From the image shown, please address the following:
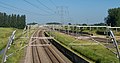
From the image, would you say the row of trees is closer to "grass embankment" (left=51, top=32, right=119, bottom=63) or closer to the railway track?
the railway track

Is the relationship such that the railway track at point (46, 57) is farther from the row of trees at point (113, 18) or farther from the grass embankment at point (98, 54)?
the row of trees at point (113, 18)

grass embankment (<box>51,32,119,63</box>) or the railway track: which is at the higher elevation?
grass embankment (<box>51,32,119,63</box>)

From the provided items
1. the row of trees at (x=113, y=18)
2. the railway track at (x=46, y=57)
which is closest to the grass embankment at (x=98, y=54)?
the railway track at (x=46, y=57)

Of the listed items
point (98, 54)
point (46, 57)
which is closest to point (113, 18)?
point (46, 57)

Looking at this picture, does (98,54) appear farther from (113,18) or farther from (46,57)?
(113,18)

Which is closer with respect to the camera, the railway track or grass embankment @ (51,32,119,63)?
grass embankment @ (51,32,119,63)

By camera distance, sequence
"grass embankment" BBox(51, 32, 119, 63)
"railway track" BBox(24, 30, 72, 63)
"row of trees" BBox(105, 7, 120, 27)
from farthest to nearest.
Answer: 1. "row of trees" BBox(105, 7, 120, 27)
2. "railway track" BBox(24, 30, 72, 63)
3. "grass embankment" BBox(51, 32, 119, 63)

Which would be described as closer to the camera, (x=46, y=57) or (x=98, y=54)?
(x=98, y=54)

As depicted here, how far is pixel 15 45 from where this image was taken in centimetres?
6481

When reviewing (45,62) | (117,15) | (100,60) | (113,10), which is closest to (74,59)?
(45,62)

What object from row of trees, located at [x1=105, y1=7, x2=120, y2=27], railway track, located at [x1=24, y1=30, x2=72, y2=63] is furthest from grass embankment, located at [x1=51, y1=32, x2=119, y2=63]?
row of trees, located at [x1=105, y1=7, x2=120, y2=27]

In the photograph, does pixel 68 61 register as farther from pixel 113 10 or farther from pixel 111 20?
pixel 113 10

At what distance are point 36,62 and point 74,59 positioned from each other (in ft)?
20.8

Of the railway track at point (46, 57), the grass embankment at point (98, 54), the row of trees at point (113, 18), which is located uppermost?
the row of trees at point (113, 18)
